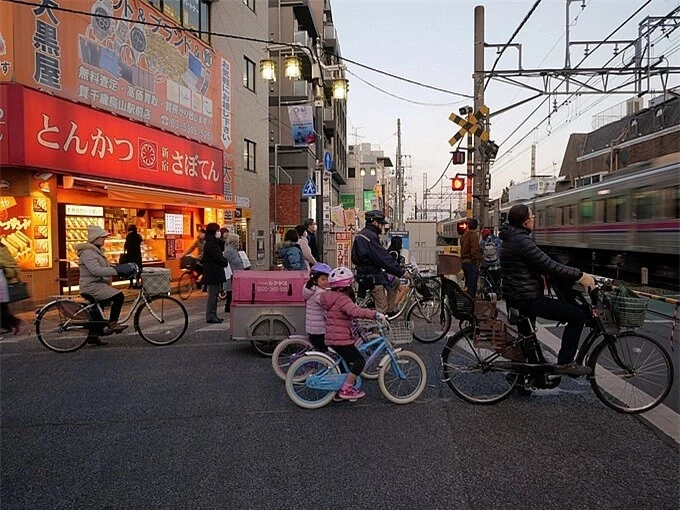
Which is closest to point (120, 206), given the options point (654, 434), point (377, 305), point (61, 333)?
point (61, 333)

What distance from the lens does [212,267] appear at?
9617 millimetres

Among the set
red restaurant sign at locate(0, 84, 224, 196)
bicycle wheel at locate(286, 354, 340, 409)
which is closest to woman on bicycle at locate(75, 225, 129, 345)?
bicycle wheel at locate(286, 354, 340, 409)

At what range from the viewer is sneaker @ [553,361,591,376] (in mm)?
4773

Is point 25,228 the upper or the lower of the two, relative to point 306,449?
upper

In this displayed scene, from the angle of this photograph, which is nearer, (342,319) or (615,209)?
(342,319)

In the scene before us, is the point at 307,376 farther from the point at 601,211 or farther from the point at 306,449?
the point at 601,211

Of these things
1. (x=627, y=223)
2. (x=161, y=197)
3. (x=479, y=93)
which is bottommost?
(x=627, y=223)

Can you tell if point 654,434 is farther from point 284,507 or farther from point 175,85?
point 175,85

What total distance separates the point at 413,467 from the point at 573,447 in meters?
1.29

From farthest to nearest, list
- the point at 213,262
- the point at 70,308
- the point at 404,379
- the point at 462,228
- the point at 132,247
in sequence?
the point at 462,228 → the point at 132,247 → the point at 213,262 → the point at 70,308 → the point at 404,379

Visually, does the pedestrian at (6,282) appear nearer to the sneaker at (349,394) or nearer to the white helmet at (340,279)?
the white helmet at (340,279)

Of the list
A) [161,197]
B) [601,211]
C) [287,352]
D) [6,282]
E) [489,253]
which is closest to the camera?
[287,352]

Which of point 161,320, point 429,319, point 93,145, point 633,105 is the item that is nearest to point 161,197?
point 93,145

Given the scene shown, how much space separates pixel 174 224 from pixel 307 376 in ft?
43.4
